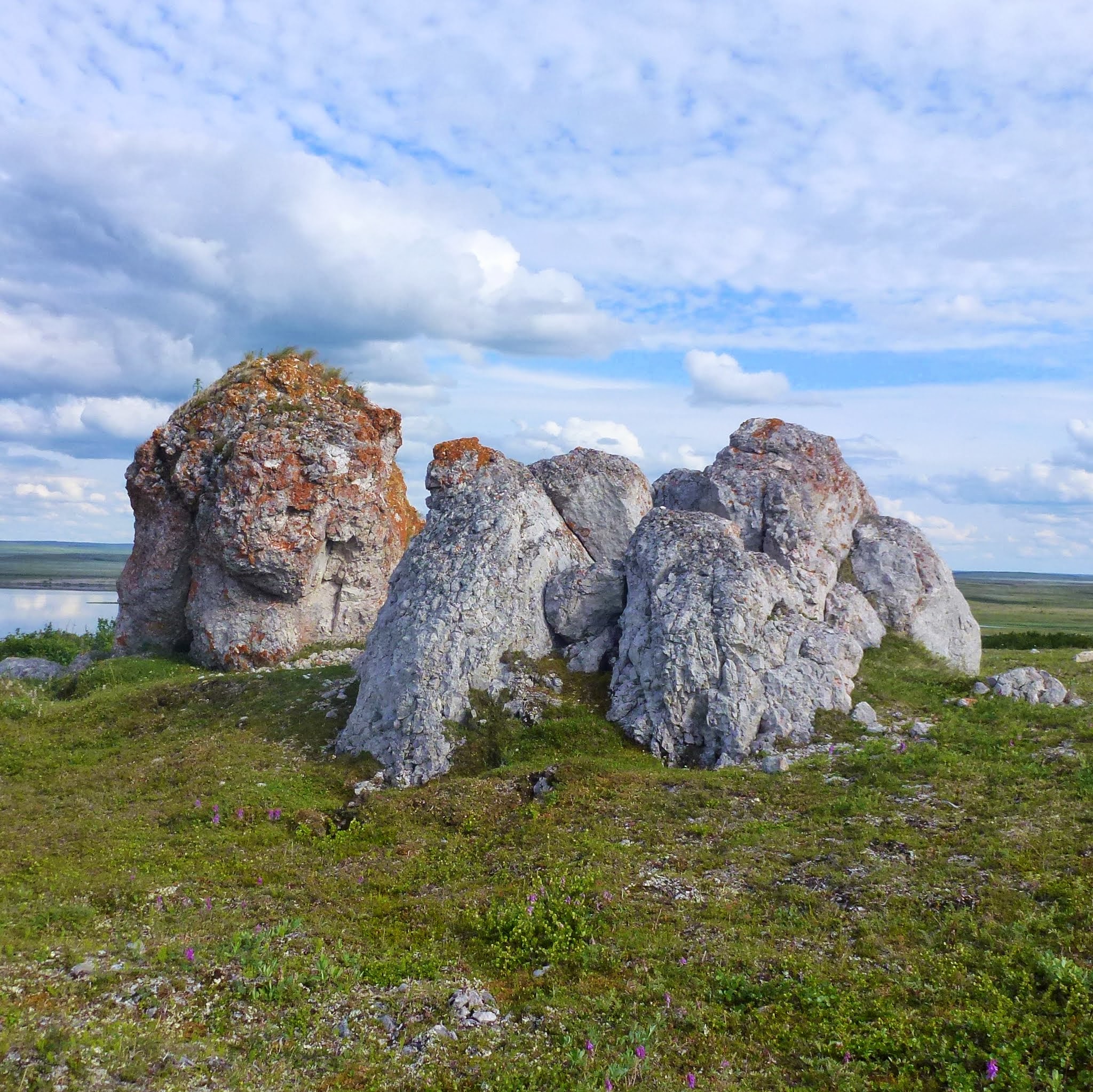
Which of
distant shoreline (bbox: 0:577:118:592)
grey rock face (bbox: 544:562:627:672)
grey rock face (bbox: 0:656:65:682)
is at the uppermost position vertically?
grey rock face (bbox: 544:562:627:672)

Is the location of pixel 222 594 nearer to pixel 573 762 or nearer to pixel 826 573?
pixel 573 762

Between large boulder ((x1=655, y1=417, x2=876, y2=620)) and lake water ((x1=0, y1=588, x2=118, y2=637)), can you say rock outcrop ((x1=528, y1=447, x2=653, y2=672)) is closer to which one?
large boulder ((x1=655, y1=417, x2=876, y2=620))

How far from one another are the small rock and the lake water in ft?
189

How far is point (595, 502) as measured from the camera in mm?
26484

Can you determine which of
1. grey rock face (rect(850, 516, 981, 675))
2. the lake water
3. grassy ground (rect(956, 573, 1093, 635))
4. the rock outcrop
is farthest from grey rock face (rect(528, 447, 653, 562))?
grassy ground (rect(956, 573, 1093, 635))

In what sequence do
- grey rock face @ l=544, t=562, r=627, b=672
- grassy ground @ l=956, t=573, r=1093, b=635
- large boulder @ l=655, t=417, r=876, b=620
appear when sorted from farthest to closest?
grassy ground @ l=956, t=573, r=1093, b=635 → large boulder @ l=655, t=417, r=876, b=620 → grey rock face @ l=544, t=562, r=627, b=672

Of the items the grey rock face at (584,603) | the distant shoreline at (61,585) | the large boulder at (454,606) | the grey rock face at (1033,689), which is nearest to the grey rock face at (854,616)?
the grey rock face at (1033,689)

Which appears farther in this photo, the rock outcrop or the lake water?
the lake water

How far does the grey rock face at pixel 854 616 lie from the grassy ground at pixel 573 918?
4392mm

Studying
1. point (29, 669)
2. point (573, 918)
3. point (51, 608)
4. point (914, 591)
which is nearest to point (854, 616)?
point (914, 591)

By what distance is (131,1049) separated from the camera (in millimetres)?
7781

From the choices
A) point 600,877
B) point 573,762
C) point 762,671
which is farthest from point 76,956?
point 762,671

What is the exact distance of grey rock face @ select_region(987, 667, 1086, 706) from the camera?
18969 mm

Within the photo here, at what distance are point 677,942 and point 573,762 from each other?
689 cm
